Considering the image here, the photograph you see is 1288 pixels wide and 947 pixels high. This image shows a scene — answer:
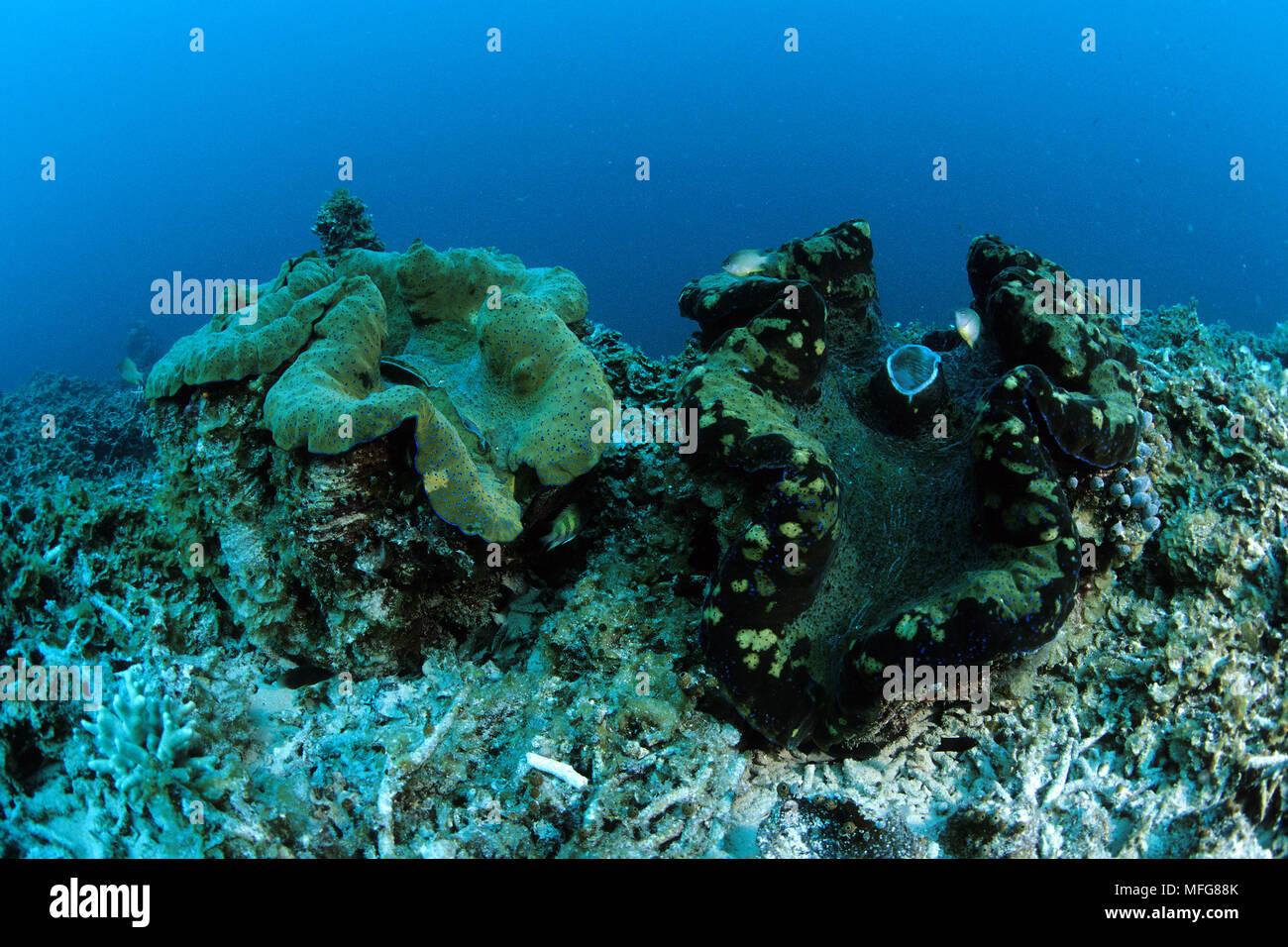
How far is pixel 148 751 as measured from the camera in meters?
2.01

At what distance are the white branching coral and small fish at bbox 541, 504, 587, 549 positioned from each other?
1328 mm

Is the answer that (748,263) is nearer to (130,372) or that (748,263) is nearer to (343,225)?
(343,225)

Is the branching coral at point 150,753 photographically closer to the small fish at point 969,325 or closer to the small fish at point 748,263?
the small fish at point 748,263

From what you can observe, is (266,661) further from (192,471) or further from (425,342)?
(425,342)

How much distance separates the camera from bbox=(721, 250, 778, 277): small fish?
3281 millimetres

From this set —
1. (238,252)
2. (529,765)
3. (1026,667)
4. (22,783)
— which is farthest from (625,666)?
(238,252)

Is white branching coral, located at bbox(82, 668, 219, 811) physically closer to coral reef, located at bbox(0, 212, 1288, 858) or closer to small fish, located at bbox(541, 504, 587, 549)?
coral reef, located at bbox(0, 212, 1288, 858)

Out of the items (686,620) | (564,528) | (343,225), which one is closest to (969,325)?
(686,620)

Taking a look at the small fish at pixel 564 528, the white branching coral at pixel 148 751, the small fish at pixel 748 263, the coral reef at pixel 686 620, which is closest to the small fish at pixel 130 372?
the coral reef at pixel 686 620

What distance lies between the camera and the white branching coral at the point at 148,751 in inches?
77.2

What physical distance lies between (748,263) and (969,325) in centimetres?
110

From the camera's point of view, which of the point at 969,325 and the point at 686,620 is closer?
the point at 686,620

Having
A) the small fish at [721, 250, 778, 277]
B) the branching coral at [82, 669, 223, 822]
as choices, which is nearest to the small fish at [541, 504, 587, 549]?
the branching coral at [82, 669, 223, 822]
